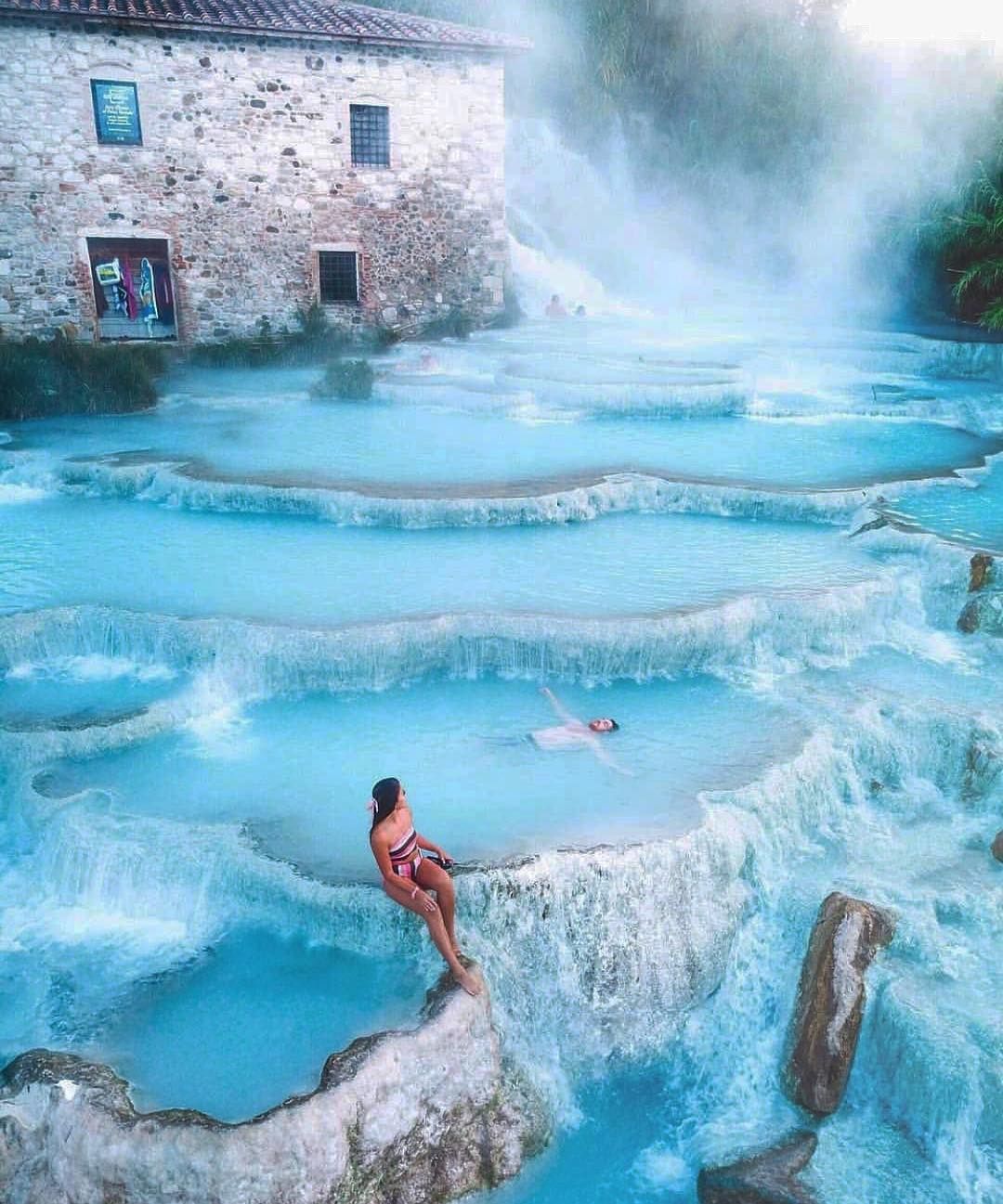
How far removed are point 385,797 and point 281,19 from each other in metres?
13.7

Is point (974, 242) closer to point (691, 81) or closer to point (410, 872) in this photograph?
point (691, 81)

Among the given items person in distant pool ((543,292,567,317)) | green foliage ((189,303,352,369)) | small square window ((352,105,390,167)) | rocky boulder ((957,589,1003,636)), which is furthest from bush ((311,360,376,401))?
rocky boulder ((957,589,1003,636))

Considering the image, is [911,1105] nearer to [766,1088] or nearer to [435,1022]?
[766,1088]

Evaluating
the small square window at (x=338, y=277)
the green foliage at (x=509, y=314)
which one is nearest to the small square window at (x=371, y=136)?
the small square window at (x=338, y=277)

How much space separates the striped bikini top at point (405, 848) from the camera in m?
4.69

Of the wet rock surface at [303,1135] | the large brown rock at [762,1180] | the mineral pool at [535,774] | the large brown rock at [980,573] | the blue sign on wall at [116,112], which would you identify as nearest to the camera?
the wet rock surface at [303,1135]

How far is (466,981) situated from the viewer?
4832mm

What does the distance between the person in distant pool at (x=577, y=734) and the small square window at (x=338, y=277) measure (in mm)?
11197

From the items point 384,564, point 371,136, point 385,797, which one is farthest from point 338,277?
point 385,797

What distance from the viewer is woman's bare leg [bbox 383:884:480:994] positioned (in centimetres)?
475

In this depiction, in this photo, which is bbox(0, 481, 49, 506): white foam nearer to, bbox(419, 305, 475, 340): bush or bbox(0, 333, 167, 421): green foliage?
bbox(0, 333, 167, 421): green foliage

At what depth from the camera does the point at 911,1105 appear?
5.00 m

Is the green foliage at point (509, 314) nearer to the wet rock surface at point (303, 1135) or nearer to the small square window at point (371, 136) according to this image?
the small square window at point (371, 136)

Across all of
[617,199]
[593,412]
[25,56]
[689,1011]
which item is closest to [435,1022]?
[689,1011]
